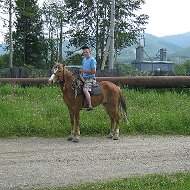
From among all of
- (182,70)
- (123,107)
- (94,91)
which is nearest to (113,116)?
(123,107)

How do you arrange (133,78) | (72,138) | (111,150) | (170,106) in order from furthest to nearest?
1. (133,78)
2. (170,106)
3. (72,138)
4. (111,150)

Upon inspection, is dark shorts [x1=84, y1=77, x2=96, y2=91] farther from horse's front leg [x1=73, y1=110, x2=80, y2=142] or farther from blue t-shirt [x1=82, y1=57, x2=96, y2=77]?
horse's front leg [x1=73, y1=110, x2=80, y2=142]

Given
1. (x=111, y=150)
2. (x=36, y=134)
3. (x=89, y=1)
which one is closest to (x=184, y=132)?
(x=111, y=150)

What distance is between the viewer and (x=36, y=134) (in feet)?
42.3

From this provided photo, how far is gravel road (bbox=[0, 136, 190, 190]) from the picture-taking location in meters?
8.49

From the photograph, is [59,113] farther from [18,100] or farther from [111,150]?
[111,150]

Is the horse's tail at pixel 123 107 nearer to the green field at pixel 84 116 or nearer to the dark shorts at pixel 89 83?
the green field at pixel 84 116

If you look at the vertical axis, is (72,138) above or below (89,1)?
below

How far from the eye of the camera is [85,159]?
1004 centimetres

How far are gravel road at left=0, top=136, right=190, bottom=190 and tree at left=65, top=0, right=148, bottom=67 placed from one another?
114 ft

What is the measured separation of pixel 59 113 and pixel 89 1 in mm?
34934

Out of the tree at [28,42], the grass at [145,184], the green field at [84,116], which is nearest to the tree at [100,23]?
the tree at [28,42]

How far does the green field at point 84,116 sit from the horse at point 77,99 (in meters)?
0.63

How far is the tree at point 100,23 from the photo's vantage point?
46969mm
